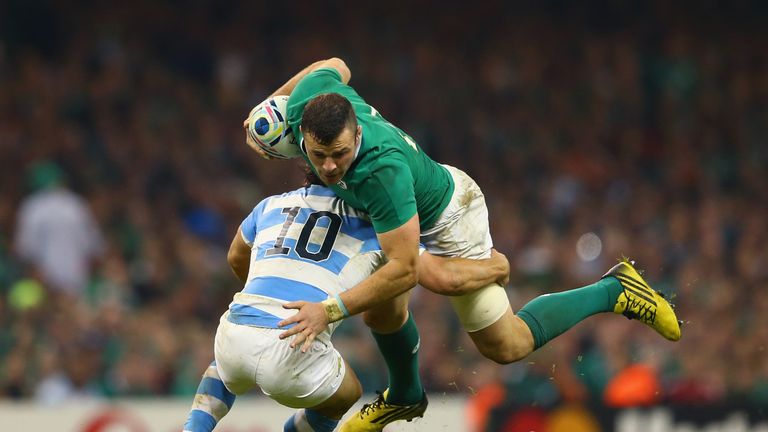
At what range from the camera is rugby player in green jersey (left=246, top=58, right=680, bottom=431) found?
603 centimetres

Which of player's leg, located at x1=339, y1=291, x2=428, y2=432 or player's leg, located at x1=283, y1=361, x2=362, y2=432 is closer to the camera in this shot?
player's leg, located at x1=283, y1=361, x2=362, y2=432

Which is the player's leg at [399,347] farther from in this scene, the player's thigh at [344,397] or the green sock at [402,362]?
the player's thigh at [344,397]

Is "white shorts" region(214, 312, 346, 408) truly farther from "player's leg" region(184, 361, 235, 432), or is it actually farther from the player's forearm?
the player's forearm

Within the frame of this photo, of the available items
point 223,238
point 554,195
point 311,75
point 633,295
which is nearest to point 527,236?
point 554,195

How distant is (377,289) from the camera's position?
6078 millimetres

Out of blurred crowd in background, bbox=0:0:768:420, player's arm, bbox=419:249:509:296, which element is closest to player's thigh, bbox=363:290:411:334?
player's arm, bbox=419:249:509:296

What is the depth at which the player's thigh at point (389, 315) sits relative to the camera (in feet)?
22.0

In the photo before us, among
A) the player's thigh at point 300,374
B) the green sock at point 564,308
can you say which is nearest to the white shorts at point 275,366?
the player's thigh at point 300,374

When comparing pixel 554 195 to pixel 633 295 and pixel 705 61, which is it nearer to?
pixel 705 61

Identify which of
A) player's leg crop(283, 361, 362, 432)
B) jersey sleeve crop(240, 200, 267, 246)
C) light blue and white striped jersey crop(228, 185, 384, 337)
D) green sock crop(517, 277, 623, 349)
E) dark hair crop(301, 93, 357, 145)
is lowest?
player's leg crop(283, 361, 362, 432)

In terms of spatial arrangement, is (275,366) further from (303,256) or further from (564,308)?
(564,308)

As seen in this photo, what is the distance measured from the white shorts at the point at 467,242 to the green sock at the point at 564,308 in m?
0.24

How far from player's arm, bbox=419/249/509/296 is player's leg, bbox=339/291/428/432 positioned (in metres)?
0.30

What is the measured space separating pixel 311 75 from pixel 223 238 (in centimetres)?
648
